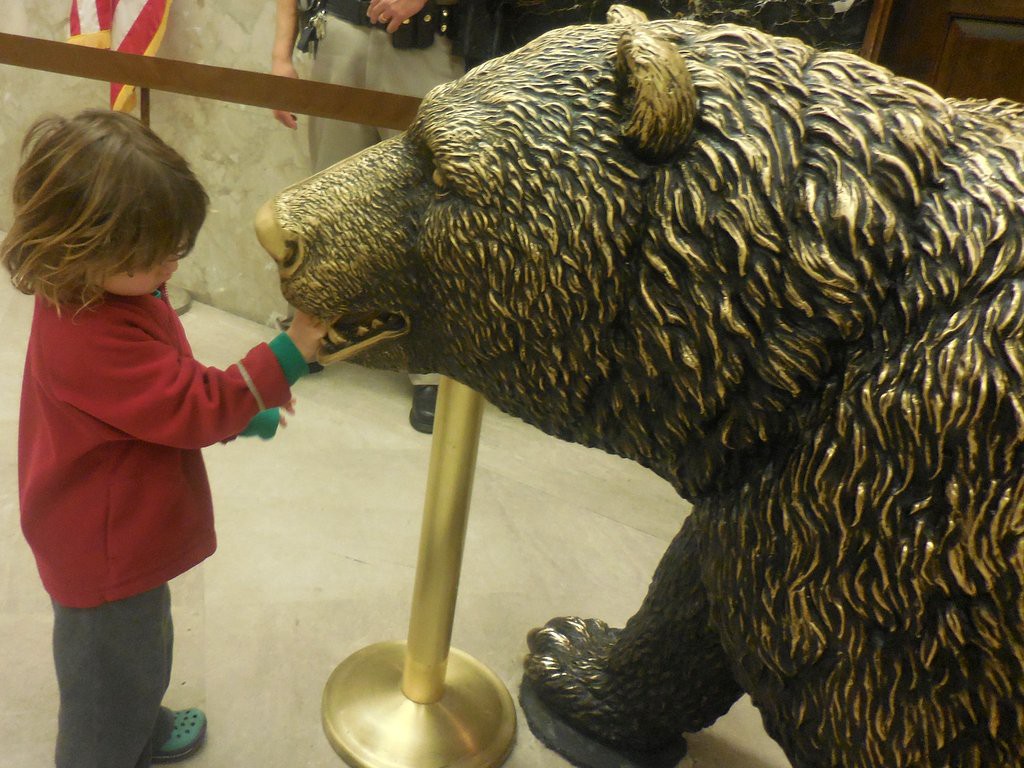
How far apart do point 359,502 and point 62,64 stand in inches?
43.8

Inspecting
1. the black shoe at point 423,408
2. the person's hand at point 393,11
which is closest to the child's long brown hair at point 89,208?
the person's hand at point 393,11

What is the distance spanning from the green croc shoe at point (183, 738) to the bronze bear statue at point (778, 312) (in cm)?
92

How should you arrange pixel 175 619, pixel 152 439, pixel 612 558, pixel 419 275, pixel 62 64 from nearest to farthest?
1. pixel 419 275
2. pixel 152 439
3. pixel 62 64
4. pixel 175 619
5. pixel 612 558

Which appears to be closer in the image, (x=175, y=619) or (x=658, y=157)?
(x=658, y=157)

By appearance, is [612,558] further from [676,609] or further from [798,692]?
[798,692]

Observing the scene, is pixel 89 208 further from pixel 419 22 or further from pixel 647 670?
pixel 647 670

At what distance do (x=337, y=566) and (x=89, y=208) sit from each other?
41.8 inches

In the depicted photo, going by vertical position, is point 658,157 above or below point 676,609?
above

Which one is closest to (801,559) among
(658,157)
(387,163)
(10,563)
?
(658,157)

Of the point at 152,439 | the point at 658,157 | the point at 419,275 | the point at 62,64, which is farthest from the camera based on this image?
the point at 62,64

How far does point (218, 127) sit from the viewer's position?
7.72 ft

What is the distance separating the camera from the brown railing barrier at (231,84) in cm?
118

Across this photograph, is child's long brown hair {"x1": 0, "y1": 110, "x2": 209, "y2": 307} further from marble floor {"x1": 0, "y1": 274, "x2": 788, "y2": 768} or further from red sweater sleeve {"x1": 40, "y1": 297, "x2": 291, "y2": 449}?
marble floor {"x1": 0, "y1": 274, "x2": 788, "y2": 768}

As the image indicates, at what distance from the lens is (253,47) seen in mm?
2213
